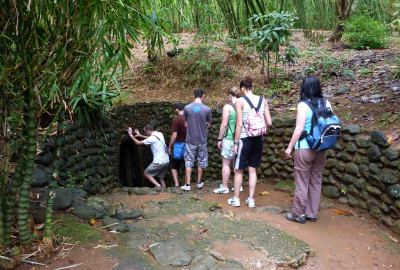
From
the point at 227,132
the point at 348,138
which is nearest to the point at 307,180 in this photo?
the point at 348,138

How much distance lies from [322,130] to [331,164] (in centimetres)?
132

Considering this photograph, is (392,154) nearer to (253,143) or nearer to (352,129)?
(352,129)

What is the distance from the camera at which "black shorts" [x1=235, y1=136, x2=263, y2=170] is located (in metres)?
4.08

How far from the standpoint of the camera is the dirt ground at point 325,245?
2602mm

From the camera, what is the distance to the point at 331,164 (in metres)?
4.51

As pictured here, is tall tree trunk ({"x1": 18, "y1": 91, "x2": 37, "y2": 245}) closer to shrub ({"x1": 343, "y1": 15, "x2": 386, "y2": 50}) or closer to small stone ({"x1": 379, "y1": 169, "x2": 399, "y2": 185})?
small stone ({"x1": 379, "y1": 169, "x2": 399, "y2": 185})

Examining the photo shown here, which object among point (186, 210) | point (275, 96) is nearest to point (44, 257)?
point (186, 210)

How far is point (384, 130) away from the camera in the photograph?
427 centimetres

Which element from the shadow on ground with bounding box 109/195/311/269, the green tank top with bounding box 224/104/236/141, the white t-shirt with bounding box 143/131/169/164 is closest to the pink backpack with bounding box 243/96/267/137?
the green tank top with bounding box 224/104/236/141

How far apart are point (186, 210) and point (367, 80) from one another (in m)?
4.45

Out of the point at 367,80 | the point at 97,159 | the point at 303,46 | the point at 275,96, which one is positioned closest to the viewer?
the point at 97,159

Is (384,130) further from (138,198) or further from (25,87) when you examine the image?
(25,87)

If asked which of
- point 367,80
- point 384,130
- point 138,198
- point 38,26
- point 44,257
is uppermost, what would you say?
point 38,26

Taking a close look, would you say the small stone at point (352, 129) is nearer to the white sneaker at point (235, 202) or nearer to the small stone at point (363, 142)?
the small stone at point (363, 142)
